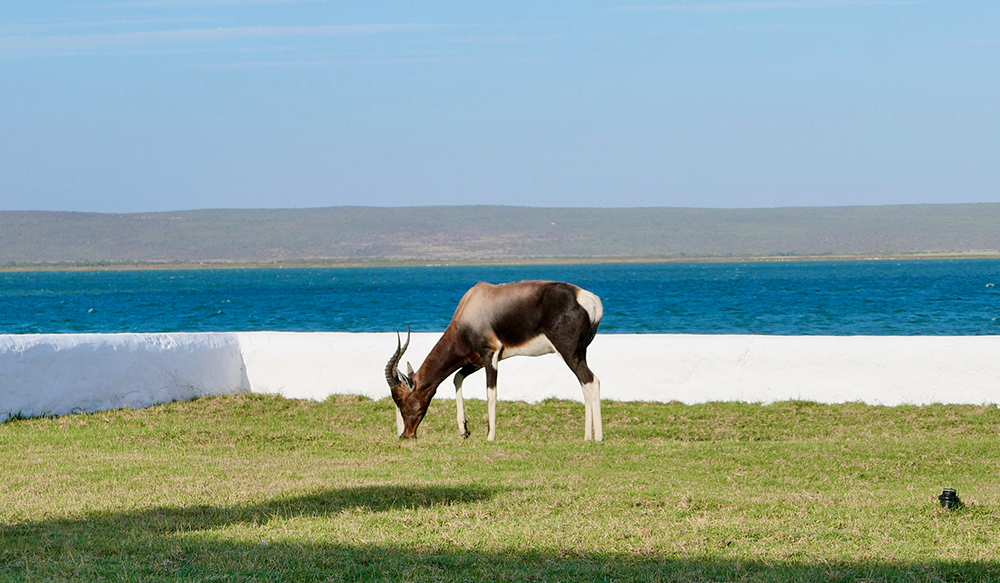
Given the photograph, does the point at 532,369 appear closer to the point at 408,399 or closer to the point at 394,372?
the point at 408,399

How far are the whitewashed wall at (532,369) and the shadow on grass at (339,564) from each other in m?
8.56

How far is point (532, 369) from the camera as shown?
17.2m

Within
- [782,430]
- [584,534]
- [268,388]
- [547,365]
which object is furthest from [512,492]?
[268,388]

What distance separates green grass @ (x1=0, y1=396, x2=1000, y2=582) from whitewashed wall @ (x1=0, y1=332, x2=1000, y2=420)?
0.64m

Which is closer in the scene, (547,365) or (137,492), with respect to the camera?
(137,492)

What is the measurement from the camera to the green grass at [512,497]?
269 inches

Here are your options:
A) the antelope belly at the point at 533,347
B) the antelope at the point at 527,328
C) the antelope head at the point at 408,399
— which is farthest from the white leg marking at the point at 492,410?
the antelope head at the point at 408,399

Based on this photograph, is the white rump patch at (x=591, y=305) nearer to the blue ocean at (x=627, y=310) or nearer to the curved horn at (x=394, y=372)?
the curved horn at (x=394, y=372)

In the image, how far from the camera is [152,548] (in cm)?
729

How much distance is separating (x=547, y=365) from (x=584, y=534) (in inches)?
373

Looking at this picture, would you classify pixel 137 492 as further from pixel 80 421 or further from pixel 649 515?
pixel 80 421

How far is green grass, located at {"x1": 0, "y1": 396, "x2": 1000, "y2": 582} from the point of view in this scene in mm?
6820

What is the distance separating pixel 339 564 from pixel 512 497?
2.63m

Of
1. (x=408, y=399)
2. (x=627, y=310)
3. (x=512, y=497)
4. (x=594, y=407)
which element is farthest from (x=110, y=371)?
(x=627, y=310)
